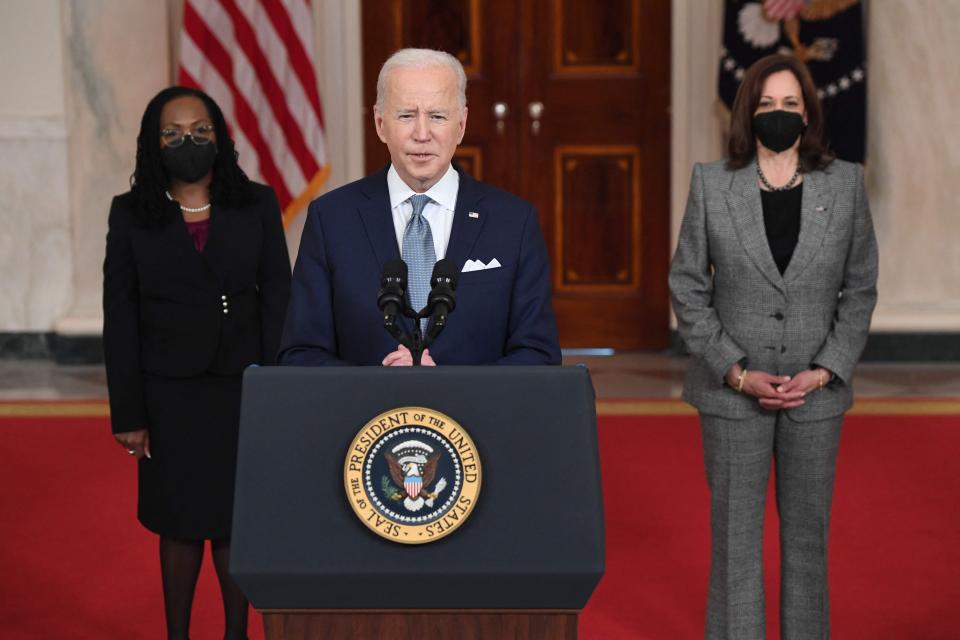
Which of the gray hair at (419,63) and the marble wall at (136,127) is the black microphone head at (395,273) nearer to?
the gray hair at (419,63)

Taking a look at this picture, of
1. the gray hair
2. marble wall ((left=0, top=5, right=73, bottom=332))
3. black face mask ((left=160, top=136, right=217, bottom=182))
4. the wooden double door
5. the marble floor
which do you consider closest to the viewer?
the gray hair

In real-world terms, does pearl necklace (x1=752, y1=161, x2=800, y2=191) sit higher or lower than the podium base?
higher

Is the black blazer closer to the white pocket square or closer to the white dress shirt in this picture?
the white dress shirt

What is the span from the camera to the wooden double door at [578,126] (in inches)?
328

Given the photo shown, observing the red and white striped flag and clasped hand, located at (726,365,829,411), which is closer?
clasped hand, located at (726,365,829,411)

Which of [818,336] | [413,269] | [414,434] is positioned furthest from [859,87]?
[414,434]

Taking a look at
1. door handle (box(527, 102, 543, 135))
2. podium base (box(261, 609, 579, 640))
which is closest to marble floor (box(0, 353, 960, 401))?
door handle (box(527, 102, 543, 135))

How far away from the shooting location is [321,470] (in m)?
1.87

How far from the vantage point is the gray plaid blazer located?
333 centimetres

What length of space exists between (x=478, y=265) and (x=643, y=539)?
8.14ft

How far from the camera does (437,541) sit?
1.86 m

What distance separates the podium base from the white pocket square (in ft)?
→ 2.57

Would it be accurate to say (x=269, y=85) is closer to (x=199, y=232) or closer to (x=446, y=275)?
(x=199, y=232)

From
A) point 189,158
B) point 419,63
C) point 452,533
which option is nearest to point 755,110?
point 419,63
